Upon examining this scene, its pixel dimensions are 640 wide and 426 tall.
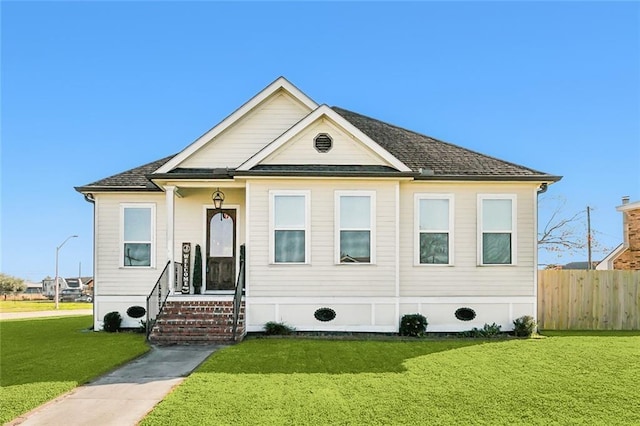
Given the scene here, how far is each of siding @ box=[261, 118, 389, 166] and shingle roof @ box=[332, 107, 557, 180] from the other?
154cm

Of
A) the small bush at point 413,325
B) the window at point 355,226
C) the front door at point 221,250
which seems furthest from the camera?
the front door at point 221,250

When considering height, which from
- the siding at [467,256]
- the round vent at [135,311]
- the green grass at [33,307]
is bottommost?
the green grass at [33,307]

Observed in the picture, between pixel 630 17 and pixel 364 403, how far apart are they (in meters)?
13.7

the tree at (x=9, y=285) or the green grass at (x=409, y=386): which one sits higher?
the green grass at (x=409, y=386)

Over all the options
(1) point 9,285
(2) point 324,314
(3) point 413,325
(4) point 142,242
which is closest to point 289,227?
(2) point 324,314

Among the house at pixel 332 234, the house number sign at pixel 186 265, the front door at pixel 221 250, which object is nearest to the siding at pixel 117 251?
the house at pixel 332 234

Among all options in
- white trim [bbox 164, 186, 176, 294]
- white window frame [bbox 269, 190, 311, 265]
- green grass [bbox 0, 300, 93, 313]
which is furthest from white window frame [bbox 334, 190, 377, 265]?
green grass [bbox 0, 300, 93, 313]

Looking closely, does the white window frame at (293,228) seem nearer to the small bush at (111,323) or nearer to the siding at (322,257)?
the siding at (322,257)

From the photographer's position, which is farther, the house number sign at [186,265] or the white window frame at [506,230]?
the house number sign at [186,265]

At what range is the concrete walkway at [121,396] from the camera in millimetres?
5895

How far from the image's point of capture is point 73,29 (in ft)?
48.3

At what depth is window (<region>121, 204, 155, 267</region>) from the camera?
47.2 ft

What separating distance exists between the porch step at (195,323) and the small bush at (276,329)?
0.62m

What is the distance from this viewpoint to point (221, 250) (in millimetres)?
14570
